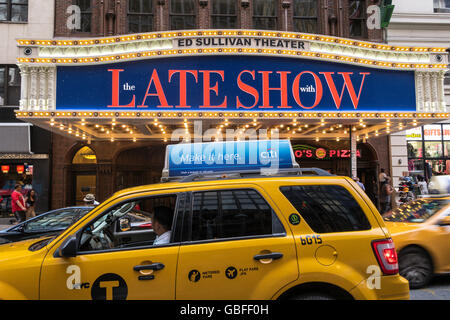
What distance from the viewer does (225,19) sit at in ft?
53.2

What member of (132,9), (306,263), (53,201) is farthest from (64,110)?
(306,263)

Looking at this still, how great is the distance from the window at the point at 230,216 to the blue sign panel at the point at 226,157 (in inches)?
56.3

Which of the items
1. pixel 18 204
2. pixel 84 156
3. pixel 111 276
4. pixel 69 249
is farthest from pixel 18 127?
pixel 111 276

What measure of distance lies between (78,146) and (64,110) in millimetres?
4878

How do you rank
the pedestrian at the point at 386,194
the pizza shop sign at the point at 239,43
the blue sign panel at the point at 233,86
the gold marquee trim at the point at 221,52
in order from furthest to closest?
the pedestrian at the point at 386,194 < the pizza shop sign at the point at 239,43 < the blue sign panel at the point at 233,86 < the gold marquee trim at the point at 221,52

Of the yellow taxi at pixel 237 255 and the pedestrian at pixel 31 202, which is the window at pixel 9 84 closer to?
the pedestrian at pixel 31 202

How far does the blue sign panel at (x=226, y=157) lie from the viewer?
15.9 ft

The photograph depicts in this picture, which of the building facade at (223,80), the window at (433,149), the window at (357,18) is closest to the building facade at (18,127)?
the building facade at (223,80)

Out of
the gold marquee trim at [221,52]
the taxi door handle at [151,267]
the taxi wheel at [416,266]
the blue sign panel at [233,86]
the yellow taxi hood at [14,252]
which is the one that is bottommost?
the taxi wheel at [416,266]

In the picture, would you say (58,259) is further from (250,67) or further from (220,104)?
(250,67)

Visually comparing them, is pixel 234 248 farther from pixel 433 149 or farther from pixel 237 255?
pixel 433 149

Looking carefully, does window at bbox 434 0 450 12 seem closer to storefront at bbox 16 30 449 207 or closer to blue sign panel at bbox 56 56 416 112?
storefront at bbox 16 30 449 207

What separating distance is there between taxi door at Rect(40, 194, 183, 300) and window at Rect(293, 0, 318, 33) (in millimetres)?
15748
